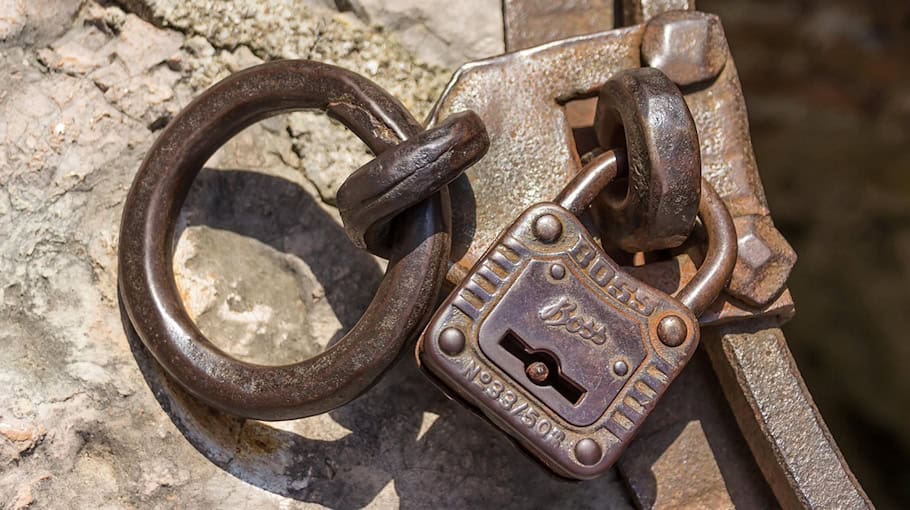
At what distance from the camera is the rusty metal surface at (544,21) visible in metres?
1.20

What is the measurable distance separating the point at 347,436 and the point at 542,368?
10.2 inches

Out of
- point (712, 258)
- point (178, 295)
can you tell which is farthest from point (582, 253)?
point (178, 295)

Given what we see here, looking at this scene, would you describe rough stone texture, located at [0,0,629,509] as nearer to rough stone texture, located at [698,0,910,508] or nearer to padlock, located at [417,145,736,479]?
padlock, located at [417,145,736,479]

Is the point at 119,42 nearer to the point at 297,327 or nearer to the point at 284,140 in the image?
the point at 284,140

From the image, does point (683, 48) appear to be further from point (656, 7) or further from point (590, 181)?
point (590, 181)

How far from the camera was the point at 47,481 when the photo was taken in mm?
975

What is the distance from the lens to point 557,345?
37.2 inches

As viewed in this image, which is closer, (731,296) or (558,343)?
(558,343)

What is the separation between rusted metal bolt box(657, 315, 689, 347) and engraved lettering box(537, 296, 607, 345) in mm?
57

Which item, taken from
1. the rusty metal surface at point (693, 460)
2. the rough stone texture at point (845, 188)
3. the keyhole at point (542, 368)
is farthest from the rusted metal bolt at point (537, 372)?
the rough stone texture at point (845, 188)

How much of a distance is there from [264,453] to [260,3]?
1.72ft

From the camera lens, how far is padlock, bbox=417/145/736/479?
0.93 m

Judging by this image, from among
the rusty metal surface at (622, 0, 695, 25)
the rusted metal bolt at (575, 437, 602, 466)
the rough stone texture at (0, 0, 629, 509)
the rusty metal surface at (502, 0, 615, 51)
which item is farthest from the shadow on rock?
the rusty metal surface at (622, 0, 695, 25)

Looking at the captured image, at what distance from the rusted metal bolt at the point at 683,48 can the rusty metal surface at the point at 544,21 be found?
12cm
